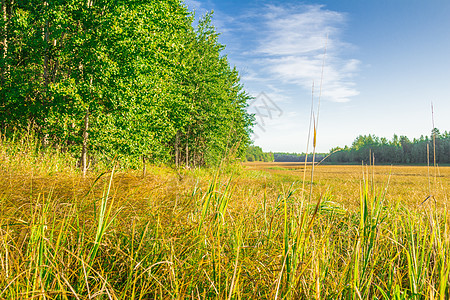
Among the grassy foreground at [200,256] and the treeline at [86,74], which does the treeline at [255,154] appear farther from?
the treeline at [86,74]

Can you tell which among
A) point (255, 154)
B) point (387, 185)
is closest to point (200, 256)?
point (387, 185)

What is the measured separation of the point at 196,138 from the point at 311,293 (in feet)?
57.9

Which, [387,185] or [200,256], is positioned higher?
[387,185]

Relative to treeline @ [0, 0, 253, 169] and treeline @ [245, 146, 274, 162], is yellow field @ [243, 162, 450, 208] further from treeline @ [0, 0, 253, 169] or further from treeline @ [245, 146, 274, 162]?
treeline @ [0, 0, 253, 169]

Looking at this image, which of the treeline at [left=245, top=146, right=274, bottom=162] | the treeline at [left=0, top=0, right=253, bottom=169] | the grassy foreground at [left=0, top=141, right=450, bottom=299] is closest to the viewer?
the grassy foreground at [left=0, top=141, right=450, bottom=299]

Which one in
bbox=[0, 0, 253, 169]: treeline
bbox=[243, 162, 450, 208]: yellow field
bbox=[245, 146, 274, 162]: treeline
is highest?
bbox=[0, 0, 253, 169]: treeline

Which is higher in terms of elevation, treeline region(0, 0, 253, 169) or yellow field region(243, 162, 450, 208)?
treeline region(0, 0, 253, 169)

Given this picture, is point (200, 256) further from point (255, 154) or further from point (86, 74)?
point (86, 74)

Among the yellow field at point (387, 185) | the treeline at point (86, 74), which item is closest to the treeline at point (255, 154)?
the yellow field at point (387, 185)

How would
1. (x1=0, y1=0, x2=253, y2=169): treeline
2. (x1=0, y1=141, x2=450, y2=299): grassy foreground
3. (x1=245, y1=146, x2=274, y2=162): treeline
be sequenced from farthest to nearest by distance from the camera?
(x1=0, y1=0, x2=253, y2=169): treeline → (x1=245, y1=146, x2=274, y2=162): treeline → (x1=0, y1=141, x2=450, y2=299): grassy foreground

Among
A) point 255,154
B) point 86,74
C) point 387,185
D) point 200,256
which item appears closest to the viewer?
point 200,256

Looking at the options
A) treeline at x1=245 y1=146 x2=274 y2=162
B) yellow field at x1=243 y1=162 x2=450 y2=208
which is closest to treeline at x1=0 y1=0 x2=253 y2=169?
treeline at x1=245 y1=146 x2=274 y2=162

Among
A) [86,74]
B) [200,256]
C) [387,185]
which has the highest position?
[86,74]

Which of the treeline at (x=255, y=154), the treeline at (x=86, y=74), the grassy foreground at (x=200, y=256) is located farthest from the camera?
the treeline at (x=86, y=74)
